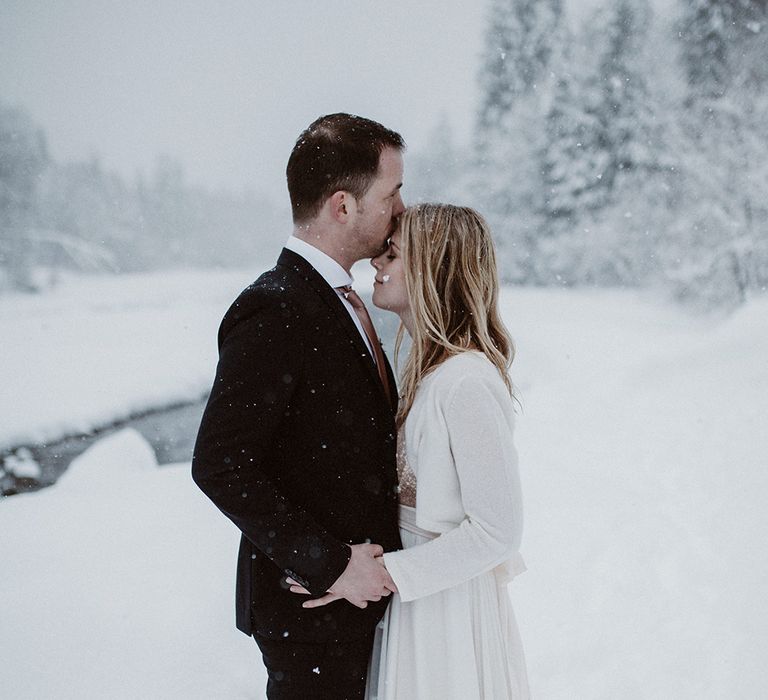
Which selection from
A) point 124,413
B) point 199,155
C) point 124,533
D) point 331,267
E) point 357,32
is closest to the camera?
point 331,267

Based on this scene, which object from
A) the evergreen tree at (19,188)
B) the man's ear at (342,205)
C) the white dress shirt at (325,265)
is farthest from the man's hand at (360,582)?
the evergreen tree at (19,188)

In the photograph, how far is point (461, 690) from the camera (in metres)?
1.52

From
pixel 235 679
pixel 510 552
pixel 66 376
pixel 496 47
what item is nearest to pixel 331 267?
pixel 510 552

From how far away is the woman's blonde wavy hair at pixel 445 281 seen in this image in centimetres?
159

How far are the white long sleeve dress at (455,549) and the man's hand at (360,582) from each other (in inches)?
1.2

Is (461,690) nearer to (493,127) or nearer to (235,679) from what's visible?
(235,679)

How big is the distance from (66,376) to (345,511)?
27.8 feet

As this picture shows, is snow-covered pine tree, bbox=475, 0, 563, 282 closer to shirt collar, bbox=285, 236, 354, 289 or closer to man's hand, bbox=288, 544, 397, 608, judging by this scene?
shirt collar, bbox=285, 236, 354, 289

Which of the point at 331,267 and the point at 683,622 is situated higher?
the point at 331,267

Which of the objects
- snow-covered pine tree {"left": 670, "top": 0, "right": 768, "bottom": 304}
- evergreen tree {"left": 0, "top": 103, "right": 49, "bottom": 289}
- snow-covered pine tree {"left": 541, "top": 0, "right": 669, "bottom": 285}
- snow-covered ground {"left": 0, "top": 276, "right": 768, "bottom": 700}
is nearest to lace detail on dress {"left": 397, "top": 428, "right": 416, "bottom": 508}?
Result: snow-covered ground {"left": 0, "top": 276, "right": 768, "bottom": 700}

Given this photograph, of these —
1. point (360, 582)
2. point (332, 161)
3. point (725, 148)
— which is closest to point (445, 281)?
point (332, 161)

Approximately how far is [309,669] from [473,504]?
56 centimetres

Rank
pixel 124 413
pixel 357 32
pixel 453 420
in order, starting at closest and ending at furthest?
pixel 453 420
pixel 124 413
pixel 357 32

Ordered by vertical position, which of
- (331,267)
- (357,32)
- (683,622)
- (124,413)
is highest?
(357,32)
